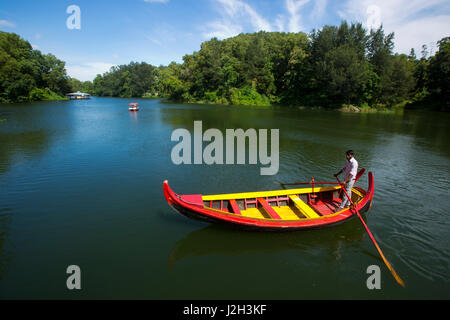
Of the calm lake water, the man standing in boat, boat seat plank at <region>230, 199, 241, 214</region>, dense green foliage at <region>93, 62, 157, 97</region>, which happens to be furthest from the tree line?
boat seat plank at <region>230, 199, 241, 214</region>

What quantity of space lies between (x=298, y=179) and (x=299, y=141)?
10.8 m

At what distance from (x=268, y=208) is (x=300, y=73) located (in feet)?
227

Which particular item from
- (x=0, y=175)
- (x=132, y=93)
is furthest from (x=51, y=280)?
(x=132, y=93)

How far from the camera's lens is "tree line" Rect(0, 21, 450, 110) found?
5503 cm

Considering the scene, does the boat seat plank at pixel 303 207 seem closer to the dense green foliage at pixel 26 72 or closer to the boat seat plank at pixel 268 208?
the boat seat plank at pixel 268 208

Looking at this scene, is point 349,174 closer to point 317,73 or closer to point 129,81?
point 317,73

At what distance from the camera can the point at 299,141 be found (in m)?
23.7

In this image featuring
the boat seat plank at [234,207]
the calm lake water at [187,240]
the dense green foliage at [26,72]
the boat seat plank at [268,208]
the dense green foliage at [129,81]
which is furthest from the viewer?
the dense green foliage at [129,81]

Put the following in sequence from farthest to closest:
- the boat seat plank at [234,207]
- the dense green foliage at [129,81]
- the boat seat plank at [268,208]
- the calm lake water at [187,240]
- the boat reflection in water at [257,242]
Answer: the dense green foliage at [129,81] < the boat seat plank at [234,207] < the boat seat plank at [268,208] < the boat reflection in water at [257,242] < the calm lake water at [187,240]

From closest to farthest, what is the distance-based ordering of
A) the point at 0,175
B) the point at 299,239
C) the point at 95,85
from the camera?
the point at 299,239
the point at 0,175
the point at 95,85

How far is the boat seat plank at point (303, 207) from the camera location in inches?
344

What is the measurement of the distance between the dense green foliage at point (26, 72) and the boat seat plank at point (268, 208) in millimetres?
81234

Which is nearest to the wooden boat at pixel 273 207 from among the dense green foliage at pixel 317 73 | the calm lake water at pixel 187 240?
the calm lake water at pixel 187 240

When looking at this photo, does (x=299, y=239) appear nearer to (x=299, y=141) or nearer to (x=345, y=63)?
(x=299, y=141)
